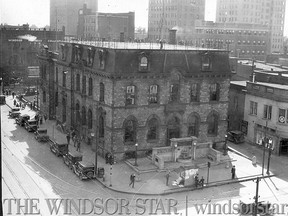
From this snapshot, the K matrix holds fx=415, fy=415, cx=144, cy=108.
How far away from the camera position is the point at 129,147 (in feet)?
143

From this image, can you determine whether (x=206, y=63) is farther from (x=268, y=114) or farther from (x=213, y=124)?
(x=268, y=114)

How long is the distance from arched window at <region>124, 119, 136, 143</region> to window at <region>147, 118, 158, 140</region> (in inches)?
70.5

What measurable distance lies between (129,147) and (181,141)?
5476 mm

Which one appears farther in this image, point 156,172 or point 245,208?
point 156,172

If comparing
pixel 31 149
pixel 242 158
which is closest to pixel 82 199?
pixel 31 149

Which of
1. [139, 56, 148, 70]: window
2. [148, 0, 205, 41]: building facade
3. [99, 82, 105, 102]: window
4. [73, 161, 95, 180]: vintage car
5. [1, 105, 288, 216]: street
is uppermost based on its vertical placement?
[148, 0, 205, 41]: building facade

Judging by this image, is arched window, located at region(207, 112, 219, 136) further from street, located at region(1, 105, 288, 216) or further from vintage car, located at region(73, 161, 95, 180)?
vintage car, located at region(73, 161, 95, 180)

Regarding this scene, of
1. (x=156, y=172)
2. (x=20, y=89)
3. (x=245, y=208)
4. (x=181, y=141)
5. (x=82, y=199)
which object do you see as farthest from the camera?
(x=20, y=89)

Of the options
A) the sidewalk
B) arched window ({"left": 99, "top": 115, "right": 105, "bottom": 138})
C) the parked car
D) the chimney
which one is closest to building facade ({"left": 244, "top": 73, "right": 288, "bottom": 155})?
the parked car

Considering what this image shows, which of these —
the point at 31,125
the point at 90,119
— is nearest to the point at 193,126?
the point at 90,119

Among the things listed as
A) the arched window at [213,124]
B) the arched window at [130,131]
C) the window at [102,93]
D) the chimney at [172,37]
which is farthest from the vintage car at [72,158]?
the chimney at [172,37]

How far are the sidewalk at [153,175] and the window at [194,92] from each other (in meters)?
7.66

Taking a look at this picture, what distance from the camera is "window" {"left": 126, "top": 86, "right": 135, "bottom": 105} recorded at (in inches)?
1668

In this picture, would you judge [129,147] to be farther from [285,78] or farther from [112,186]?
[285,78]
